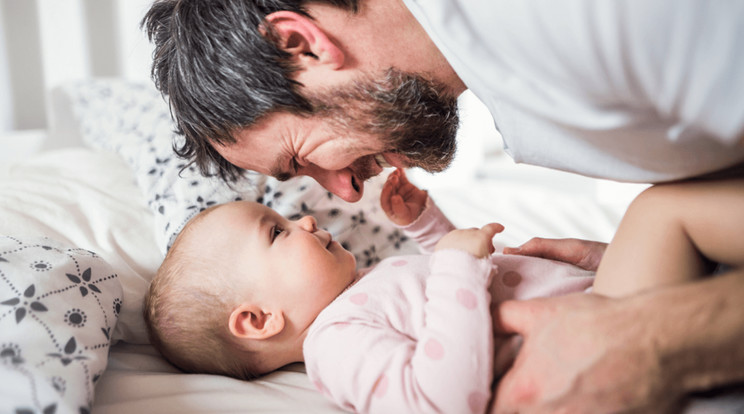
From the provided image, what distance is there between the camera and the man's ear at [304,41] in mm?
985

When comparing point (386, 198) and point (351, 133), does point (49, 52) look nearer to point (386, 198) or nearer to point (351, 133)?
point (386, 198)

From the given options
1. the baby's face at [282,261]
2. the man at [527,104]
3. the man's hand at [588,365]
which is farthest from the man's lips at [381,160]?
the man's hand at [588,365]

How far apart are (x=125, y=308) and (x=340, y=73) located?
0.62 metres

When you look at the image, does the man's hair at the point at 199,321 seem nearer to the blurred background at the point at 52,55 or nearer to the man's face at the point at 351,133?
the man's face at the point at 351,133

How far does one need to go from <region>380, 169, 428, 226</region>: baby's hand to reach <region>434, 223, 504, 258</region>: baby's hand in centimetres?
42

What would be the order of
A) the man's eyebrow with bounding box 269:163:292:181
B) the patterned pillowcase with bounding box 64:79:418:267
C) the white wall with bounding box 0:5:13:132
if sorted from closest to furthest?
1. the man's eyebrow with bounding box 269:163:292:181
2. the patterned pillowcase with bounding box 64:79:418:267
3. the white wall with bounding box 0:5:13:132

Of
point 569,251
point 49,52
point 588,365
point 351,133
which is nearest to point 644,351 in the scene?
point 588,365

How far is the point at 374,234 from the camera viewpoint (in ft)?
4.71

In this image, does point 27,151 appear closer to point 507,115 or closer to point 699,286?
point 507,115

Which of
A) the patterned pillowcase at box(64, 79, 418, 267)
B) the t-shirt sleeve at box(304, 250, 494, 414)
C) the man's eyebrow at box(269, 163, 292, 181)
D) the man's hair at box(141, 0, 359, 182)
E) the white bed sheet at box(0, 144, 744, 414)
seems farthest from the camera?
the patterned pillowcase at box(64, 79, 418, 267)

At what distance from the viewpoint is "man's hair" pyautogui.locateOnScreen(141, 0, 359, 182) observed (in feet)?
3.26

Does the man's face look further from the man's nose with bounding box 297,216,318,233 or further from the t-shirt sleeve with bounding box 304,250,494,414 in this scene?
the t-shirt sleeve with bounding box 304,250,494,414

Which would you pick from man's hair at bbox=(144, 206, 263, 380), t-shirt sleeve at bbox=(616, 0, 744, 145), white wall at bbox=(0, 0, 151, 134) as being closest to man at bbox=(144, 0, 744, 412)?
t-shirt sleeve at bbox=(616, 0, 744, 145)

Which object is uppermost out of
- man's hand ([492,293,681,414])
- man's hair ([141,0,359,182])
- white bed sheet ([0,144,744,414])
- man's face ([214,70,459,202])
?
man's hair ([141,0,359,182])
